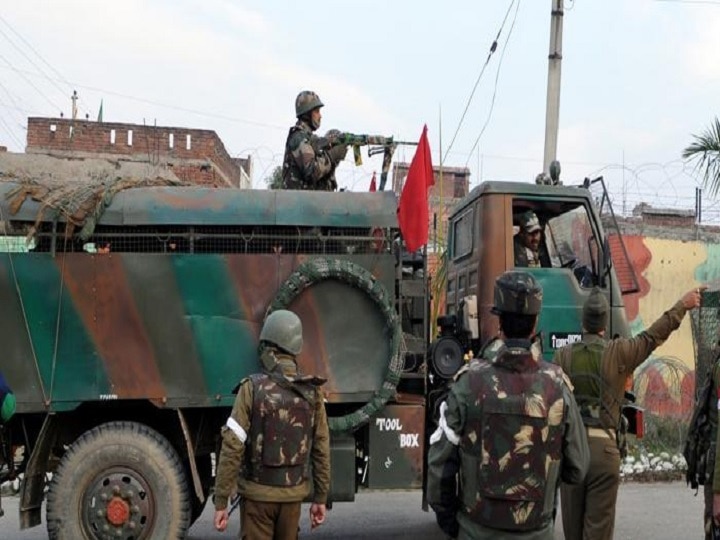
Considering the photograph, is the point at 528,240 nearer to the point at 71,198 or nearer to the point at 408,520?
the point at 408,520

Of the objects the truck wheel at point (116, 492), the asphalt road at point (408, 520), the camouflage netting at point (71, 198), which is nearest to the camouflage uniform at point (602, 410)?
the asphalt road at point (408, 520)

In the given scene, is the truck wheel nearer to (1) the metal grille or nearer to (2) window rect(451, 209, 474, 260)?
(1) the metal grille

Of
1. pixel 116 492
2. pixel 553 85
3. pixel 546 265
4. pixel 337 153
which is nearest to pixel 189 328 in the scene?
pixel 116 492

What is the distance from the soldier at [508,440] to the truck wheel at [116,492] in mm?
2820

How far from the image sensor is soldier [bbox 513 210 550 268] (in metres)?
6.14

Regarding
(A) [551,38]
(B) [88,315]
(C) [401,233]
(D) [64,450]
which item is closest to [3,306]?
(B) [88,315]

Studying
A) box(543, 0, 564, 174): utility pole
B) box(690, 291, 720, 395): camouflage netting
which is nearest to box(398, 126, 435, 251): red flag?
box(690, 291, 720, 395): camouflage netting

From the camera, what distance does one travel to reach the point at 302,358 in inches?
226

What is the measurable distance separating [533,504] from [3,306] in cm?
384

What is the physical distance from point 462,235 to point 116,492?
325 centimetres

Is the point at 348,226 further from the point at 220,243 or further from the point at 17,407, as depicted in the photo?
the point at 17,407

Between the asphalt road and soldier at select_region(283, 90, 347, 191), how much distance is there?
2.94 metres

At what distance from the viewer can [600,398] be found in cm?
493

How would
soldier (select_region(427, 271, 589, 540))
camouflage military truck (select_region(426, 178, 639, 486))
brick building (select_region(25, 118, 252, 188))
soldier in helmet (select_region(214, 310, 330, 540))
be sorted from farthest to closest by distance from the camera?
brick building (select_region(25, 118, 252, 188)), camouflage military truck (select_region(426, 178, 639, 486)), soldier in helmet (select_region(214, 310, 330, 540)), soldier (select_region(427, 271, 589, 540))
